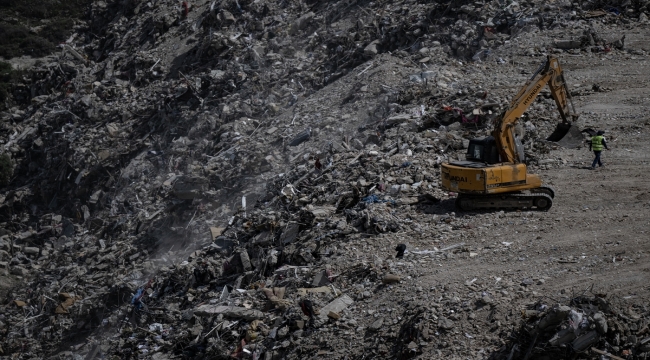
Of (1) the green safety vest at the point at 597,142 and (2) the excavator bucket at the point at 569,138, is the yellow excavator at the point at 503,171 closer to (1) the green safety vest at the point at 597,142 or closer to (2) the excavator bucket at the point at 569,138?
(1) the green safety vest at the point at 597,142

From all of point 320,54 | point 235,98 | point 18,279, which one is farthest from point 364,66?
point 18,279

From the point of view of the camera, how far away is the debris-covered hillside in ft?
33.4

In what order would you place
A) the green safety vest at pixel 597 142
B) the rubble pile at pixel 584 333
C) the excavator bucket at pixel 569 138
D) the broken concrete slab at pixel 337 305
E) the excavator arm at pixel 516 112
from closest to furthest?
the rubble pile at pixel 584 333
the broken concrete slab at pixel 337 305
the excavator arm at pixel 516 112
the green safety vest at pixel 597 142
the excavator bucket at pixel 569 138

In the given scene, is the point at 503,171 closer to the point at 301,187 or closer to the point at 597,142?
the point at 597,142

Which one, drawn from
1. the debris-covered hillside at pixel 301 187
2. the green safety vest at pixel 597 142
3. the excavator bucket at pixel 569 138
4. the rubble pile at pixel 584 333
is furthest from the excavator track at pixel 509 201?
the rubble pile at pixel 584 333

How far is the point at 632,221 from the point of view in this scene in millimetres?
11070

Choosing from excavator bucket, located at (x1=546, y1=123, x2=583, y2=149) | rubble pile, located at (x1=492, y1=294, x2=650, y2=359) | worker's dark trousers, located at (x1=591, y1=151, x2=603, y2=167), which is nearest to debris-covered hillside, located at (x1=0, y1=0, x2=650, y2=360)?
rubble pile, located at (x1=492, y1=294, x2=650, y2=359)

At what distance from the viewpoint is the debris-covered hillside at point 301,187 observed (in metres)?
10.2

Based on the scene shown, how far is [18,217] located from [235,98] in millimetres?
6828

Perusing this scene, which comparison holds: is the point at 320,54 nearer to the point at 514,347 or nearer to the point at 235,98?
the point at 235,98

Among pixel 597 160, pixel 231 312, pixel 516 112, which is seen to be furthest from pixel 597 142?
pixel 231 312

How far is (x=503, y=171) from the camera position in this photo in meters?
11.7

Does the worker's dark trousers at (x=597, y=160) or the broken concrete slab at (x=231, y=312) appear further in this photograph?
the worker's dark trousers at (x=597, y=160)

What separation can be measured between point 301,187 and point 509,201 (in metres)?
4.26
